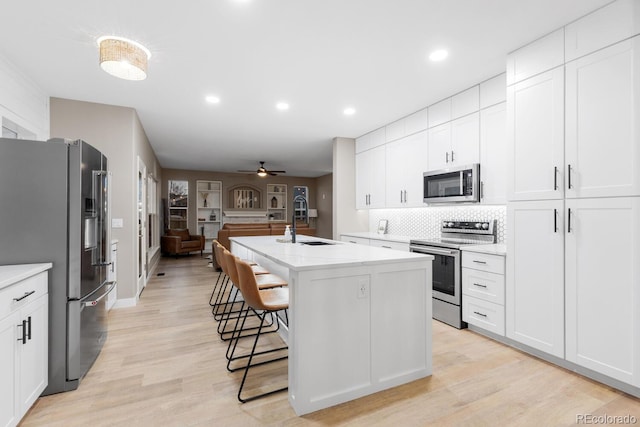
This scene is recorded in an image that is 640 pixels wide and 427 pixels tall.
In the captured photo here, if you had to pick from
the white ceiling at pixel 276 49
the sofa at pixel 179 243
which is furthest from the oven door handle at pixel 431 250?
the sofa at pixel 179 243

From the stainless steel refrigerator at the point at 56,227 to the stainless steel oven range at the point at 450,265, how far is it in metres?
3.32

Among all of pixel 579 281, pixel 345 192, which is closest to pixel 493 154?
pixel 579 281

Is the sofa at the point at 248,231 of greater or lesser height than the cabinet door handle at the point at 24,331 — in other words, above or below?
above

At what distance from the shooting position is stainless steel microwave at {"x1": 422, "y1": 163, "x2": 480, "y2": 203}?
3.37m

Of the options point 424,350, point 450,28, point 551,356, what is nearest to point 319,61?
point 450,28

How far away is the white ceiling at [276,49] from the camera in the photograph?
211cm

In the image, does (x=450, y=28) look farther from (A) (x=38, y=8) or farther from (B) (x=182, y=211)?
(B) (x=182, y=211)

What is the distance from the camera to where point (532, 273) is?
98.8 inches

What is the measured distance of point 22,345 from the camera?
1700 millimetres

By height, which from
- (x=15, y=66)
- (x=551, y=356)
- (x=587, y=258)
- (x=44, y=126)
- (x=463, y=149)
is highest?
(x=15, y=66)

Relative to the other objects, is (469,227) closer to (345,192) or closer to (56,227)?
(345,192)

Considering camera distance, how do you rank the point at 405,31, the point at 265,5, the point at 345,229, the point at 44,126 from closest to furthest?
the point at 265,5 → the point at 405,31 → the point at 44,126 → the point at 345,229

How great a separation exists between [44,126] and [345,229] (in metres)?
4.53

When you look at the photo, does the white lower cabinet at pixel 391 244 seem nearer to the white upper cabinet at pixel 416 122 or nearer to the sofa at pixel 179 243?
the white upper cabinet at pixel 416 122
